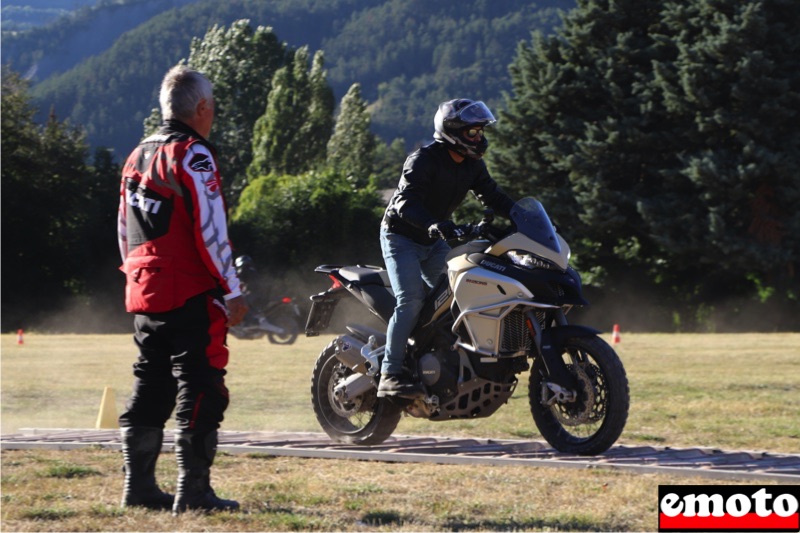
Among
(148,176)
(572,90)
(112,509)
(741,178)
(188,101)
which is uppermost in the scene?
(572,90)

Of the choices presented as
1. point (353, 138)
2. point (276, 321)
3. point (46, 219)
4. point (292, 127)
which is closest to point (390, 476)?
point (276, 321)

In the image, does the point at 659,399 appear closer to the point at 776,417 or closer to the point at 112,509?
the point at 776,417

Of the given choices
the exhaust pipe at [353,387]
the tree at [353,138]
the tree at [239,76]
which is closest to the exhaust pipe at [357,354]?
the exhaust pipe at [353,387]

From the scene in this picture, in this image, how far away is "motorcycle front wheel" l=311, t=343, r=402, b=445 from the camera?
8336mm

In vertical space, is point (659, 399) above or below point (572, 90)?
below

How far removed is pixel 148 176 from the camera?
6066mm

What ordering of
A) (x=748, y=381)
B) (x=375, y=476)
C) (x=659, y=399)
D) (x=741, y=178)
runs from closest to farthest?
1. (x=375, y=476)
2. (x=659, y=399)
3. (x=748, y=381)
4. (x=741, y=178)

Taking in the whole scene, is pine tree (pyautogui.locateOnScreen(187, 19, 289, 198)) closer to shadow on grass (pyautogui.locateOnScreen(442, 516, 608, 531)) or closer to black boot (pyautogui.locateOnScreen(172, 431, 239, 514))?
black boot (pyautogui.locateOnScreen(172, 431, 239, 514))

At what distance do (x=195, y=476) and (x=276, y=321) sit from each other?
18.0m

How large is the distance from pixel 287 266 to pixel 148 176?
39.3 m

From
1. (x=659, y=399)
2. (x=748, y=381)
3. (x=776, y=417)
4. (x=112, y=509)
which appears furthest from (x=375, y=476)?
(x=748, y=381)

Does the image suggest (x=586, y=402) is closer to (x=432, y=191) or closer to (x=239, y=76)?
(x=432, y=191)

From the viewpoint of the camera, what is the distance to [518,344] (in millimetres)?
7469

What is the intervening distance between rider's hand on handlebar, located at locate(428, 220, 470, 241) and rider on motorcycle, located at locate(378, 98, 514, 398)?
148 mm
